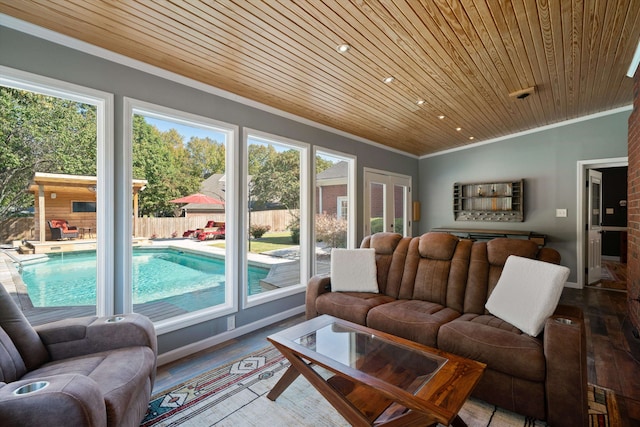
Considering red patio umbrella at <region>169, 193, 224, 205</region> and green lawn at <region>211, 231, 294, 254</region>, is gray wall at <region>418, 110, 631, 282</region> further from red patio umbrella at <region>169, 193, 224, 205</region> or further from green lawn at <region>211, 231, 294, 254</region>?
red patio umbrella at <region>169, 193, 224, 205</region>

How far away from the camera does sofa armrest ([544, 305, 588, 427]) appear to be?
5.57ft

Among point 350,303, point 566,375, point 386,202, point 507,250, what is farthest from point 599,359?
point 386,202

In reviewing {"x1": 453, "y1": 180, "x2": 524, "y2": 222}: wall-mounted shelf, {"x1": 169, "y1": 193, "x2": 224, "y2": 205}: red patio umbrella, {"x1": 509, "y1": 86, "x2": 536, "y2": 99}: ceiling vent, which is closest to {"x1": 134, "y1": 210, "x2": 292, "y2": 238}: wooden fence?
{"x1": 169, "y1": 193, "x2": 224, "y2": 205}: red patio umbrella

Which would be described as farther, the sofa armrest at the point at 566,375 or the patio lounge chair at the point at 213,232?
the patio lounge chair at the point at 213,232

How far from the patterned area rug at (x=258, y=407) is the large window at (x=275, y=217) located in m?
1.15

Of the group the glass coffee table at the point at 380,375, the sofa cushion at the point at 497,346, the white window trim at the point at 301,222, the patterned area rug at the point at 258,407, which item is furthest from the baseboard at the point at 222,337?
the sofa cushion at the point at 497,346

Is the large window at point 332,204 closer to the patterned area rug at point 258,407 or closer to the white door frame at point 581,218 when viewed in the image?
the patterned area rug at point 258,407

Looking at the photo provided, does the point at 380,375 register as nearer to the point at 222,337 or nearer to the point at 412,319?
the point at 412,319

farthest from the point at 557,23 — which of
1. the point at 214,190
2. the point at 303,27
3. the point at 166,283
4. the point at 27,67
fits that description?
the point at 166,283

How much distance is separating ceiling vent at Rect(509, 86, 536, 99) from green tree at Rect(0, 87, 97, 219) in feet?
13.8

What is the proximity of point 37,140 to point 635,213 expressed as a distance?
5.34 meters

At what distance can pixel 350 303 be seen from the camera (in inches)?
110

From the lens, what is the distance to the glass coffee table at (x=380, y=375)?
4.56 ft

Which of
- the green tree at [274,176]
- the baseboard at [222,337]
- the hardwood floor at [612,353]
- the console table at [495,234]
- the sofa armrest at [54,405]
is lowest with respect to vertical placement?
the hardwood floor at [612,353]
